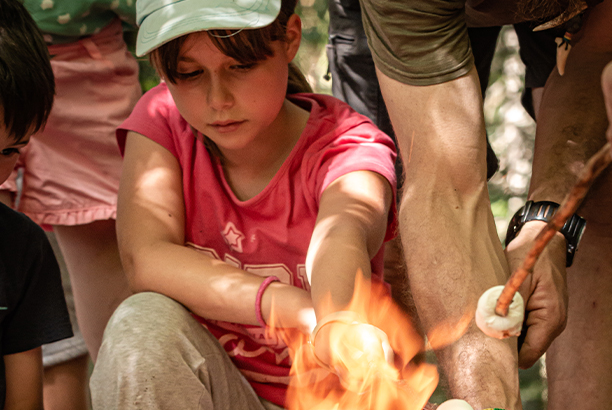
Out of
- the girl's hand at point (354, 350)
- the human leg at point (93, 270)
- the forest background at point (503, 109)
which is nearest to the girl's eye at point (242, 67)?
the girl's hand at point (354, 350)

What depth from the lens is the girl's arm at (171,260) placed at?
1648 millimetres

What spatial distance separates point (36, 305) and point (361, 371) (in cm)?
105

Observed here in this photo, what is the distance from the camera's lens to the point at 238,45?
1.64 metres

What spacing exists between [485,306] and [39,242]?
4.37ft

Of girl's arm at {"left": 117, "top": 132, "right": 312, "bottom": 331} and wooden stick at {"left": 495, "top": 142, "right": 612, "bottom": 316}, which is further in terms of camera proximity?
girl's arm at {"left": 117, "top": 132, "right": 312, "bottom": 331}

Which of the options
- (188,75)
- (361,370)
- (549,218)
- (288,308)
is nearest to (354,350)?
(361,370)

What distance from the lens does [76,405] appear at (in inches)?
87.3

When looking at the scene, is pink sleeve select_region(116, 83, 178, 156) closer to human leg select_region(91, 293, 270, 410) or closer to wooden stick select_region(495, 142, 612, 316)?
human leg select_region(91, 293, 270, 410)

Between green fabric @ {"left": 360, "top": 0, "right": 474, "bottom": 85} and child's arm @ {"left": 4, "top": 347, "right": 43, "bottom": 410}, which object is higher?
green fabric @ {"left": 360, "top": 0, "right": 474, "bottom": 85}

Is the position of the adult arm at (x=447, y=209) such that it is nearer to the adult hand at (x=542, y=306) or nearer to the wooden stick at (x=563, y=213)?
the adult hand at (x=542, y=306)

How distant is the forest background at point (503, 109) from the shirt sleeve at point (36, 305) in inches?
109

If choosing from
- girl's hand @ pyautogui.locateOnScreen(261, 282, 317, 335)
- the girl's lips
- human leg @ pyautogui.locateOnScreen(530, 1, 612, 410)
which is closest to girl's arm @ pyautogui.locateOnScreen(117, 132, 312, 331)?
girl's hand @ pyautogui.locateOnScreen(261, 282, 317, 335)

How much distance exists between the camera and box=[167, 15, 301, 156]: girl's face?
1658 mm

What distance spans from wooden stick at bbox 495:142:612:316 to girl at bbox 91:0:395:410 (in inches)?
16.7
